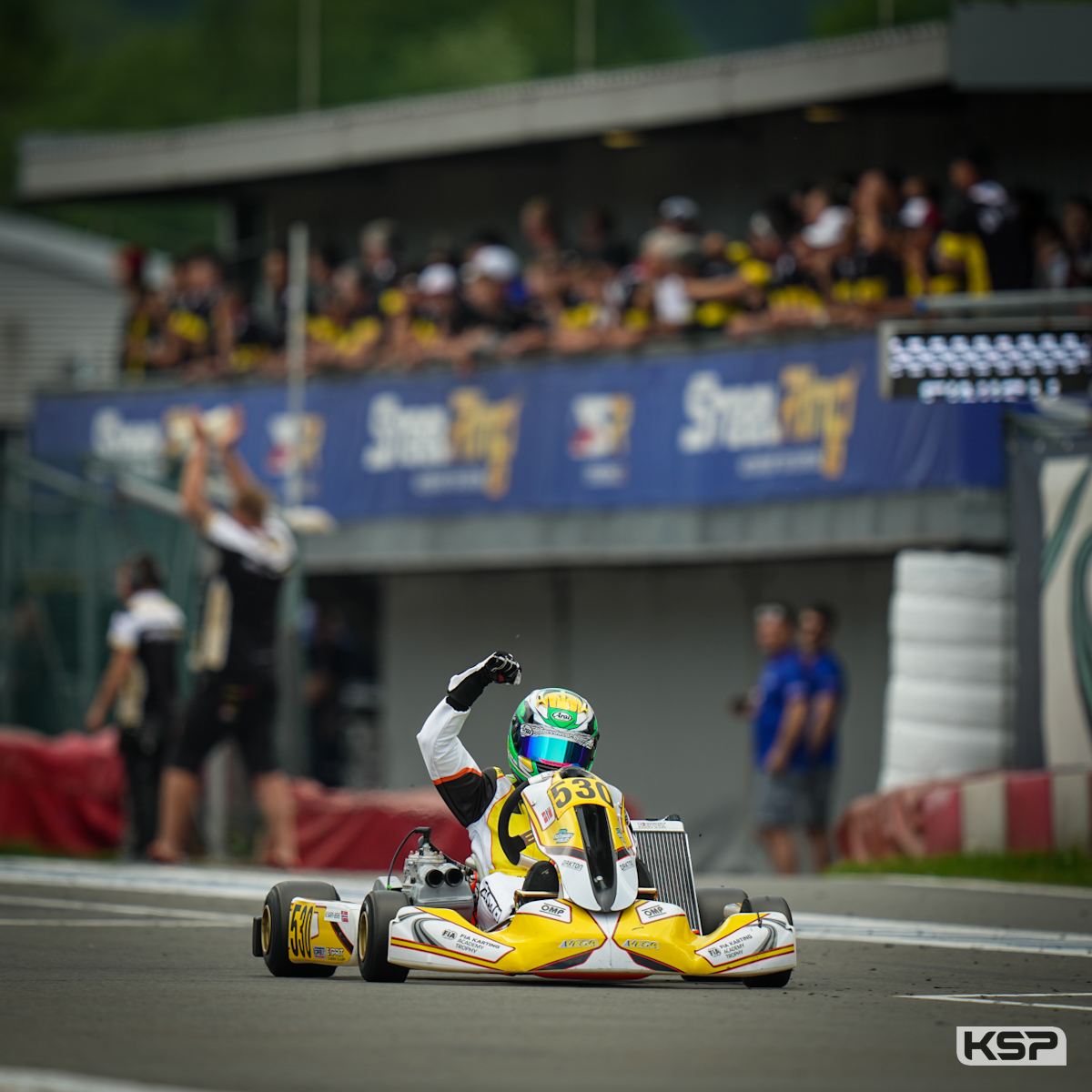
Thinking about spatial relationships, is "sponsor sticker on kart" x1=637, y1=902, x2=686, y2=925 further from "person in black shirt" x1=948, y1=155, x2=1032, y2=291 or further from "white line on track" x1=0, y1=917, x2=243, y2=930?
"person in black shirt" x1=948, y1=155, x2=1032, y2=291

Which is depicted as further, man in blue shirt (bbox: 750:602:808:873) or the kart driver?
man in blue shirt (bbox: 750:602:808:873)

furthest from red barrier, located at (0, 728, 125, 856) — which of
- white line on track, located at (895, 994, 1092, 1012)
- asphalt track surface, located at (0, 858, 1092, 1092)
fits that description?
white line on track, located at (895, 994, 1092, 1012)

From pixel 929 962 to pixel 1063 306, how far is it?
6.98 m

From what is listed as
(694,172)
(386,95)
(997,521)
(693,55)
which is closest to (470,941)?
(997,521)

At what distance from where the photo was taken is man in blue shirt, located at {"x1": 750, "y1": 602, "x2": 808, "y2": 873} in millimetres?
15688

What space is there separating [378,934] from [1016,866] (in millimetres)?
6283

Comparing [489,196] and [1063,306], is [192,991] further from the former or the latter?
[489,196]

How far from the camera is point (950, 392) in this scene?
1493 centimetres

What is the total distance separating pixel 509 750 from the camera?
8438 millimetres

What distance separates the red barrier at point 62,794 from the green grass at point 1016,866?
5.75 metres

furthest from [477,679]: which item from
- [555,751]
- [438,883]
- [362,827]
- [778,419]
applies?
[778,419]

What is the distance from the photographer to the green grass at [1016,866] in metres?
13.1

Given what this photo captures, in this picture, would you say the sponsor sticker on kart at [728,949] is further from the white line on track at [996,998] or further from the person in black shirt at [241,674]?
the person in black shirt at [241,674]

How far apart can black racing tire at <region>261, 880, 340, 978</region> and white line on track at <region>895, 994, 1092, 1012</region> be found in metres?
2.10
